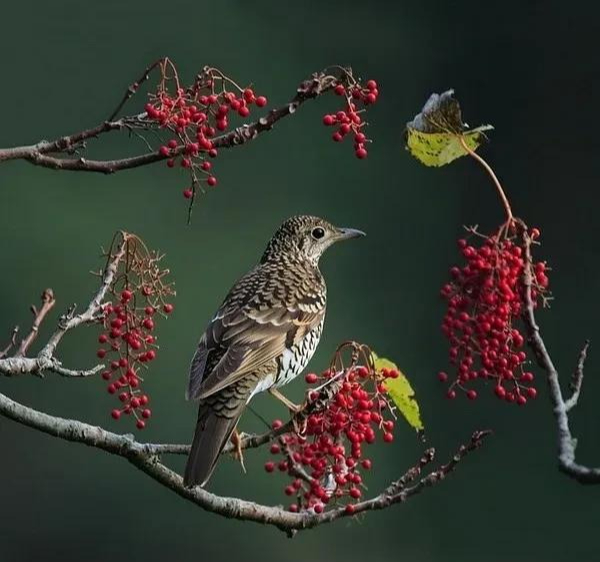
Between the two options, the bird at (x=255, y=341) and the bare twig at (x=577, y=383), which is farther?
the bird at (x=255, y=341)

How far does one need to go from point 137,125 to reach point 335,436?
84 centimetres

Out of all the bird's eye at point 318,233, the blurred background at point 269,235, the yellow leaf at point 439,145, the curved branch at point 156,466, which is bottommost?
the curved branch at point 156,466

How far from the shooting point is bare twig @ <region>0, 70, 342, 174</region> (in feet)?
10.5

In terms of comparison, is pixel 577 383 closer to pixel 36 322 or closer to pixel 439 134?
pixel 439 134

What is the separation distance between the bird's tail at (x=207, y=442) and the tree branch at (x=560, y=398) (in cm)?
87

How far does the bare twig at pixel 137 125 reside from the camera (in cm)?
319

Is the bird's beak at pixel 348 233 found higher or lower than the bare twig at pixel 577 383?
higher

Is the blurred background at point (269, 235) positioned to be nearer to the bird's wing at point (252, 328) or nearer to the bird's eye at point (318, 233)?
the bird's eye at point (318, 233)

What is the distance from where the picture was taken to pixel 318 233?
555cm

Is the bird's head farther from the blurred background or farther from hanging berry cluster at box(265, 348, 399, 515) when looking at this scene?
the blurred background

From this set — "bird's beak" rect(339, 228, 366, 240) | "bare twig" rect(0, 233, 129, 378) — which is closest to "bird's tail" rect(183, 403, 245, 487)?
"bare twig" rect(0, 233, 129, 378)

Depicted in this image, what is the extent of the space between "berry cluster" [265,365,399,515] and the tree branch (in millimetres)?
442

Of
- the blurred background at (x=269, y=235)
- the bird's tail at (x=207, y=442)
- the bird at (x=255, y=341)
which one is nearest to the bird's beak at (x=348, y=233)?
the bird at (x=255, y=341)

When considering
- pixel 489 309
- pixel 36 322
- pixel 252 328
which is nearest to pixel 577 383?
pixel 489 309
